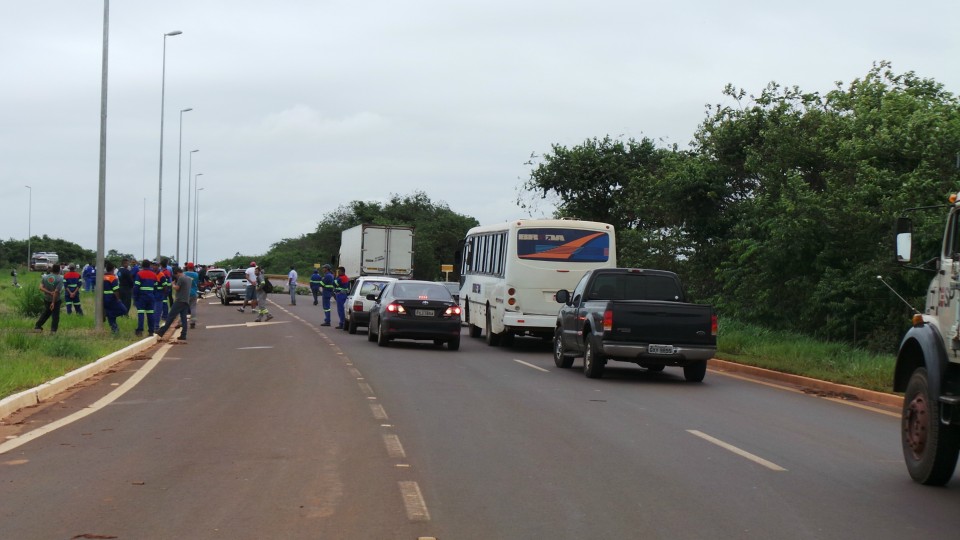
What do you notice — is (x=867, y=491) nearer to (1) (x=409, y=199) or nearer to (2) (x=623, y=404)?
(2) (x=623, y=404)

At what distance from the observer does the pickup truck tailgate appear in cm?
1706

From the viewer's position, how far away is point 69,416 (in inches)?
475

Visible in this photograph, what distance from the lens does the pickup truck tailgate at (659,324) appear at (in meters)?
17.1

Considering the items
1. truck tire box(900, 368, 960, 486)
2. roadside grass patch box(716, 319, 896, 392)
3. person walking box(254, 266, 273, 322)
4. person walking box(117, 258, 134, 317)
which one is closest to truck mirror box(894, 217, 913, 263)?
truck tire box(900, 368, 960, 486)

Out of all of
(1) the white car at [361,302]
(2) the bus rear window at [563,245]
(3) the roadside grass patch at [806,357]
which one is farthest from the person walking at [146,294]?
(3) the roadside grass patch at [806,357]

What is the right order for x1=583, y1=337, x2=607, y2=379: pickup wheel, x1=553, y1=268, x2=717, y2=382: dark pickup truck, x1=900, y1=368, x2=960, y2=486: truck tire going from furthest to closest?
A: x1=583, y1=337, x2=607, y2=379: pickup wheel < x1=553, y1=268, x2=717, y2=382: dark pickup truck < x1=900, y1=368, x2=960, y2=486: truck tire

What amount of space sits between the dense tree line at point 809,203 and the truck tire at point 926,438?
1260 centimetres

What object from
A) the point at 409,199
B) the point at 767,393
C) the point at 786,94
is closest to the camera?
the point at 767,393

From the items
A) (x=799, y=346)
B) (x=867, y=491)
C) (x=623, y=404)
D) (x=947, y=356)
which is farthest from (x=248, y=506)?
(x=799, y=346)

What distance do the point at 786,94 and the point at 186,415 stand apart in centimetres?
2517

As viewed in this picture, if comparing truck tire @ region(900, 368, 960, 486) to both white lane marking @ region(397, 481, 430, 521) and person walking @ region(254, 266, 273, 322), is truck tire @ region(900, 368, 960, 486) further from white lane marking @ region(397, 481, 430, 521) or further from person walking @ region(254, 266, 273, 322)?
person walking @ region(254, 266, 273, 322)

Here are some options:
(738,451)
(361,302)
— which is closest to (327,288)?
(361,302)

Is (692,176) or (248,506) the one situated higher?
(692,176)

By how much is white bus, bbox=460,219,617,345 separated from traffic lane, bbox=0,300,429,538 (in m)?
10.1
